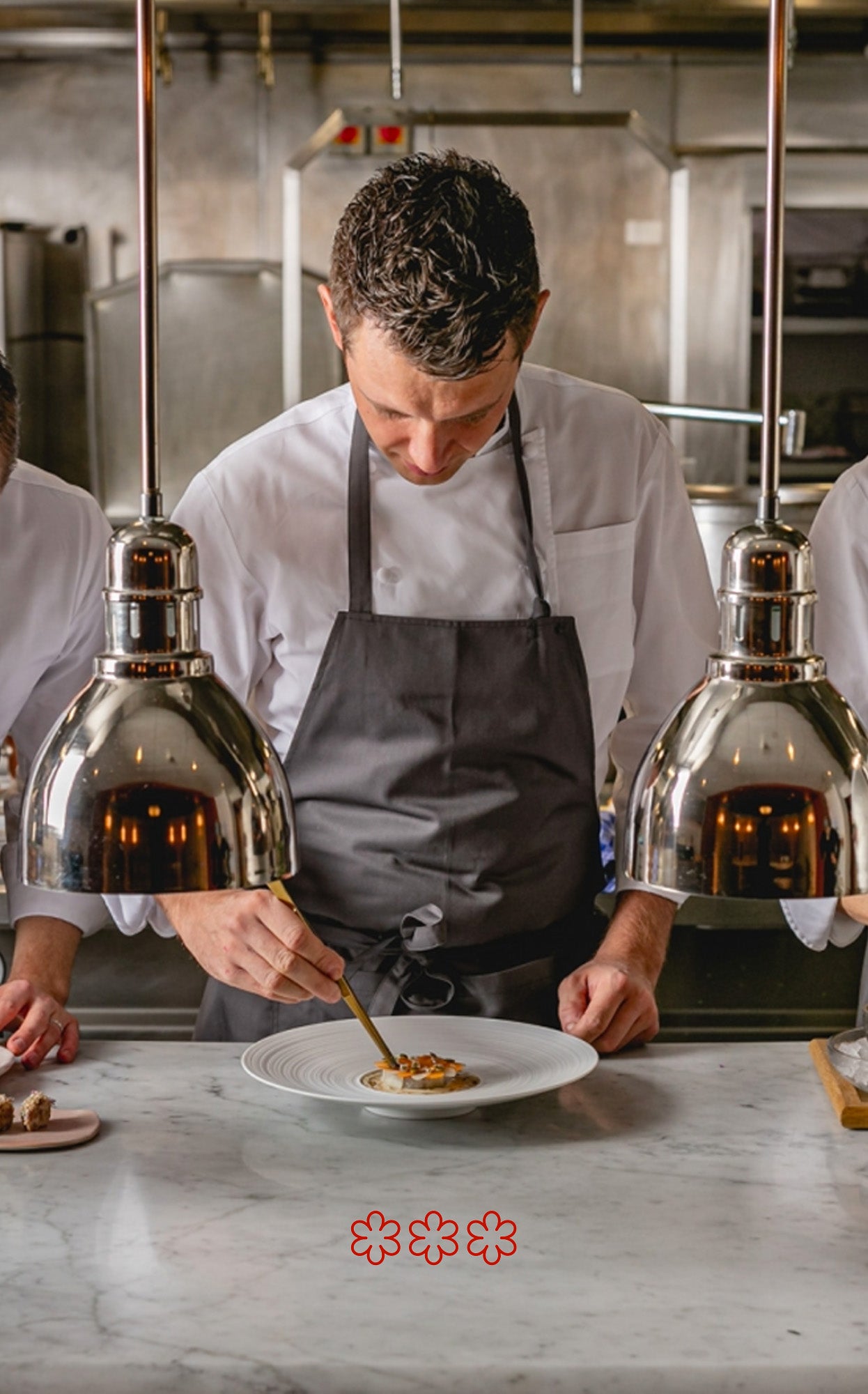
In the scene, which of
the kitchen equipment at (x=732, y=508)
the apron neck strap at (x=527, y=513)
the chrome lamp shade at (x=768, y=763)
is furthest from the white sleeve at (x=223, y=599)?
the kitchen equipment at (x=732, y=508)

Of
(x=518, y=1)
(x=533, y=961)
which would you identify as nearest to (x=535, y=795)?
(x=533, y=961)

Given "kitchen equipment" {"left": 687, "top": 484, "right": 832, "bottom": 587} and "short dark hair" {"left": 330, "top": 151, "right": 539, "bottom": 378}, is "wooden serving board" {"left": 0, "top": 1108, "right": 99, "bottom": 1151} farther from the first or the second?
"kitchen equipment" {"left": 687, "top": 484, "right": 832, "bottom": 587}

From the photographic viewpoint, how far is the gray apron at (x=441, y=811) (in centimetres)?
191

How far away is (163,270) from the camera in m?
5.05

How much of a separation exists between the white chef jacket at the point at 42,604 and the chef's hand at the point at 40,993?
11 centimetres

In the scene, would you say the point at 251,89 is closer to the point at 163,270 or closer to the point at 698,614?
the point at 163,270

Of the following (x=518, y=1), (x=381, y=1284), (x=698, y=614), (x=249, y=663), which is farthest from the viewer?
(x=518, y=1)

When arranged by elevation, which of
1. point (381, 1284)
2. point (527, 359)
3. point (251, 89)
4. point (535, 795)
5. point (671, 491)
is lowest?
point (381, 1284)

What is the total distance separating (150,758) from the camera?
3.56 feet

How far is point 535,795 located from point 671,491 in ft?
1.55

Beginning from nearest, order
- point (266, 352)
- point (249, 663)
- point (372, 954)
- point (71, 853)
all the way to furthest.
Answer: point (71, 853), point (372, 954), point (249, 663), point (266, 352)

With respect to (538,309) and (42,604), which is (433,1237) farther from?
(42,604)

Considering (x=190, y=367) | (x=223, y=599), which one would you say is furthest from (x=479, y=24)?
(x=223, y=599)

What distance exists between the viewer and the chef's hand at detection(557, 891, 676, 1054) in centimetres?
177
